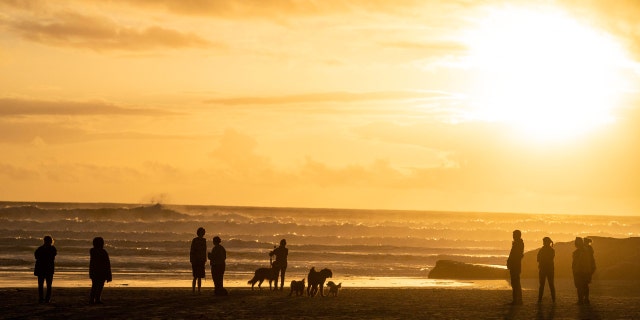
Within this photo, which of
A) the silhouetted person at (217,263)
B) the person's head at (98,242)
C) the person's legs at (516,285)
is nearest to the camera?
the person's head at (98,242)

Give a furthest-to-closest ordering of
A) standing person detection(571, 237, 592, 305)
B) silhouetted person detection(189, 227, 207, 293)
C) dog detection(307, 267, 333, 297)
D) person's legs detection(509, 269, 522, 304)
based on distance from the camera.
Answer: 1. dog detection(307, 267, 333, 297)
2. silhouetted person detection(189, 227, 207, 293)
3. standing person detection(571, 237, 592, 305)
4. person's legs detection(509, 269, 522, 304)

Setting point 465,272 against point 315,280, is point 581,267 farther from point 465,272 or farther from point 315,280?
point 465,272

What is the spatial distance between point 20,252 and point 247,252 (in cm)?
1303

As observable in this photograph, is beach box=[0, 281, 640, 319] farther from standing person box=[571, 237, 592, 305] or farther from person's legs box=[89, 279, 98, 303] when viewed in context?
standing person box=[571, 237, 592, 305]

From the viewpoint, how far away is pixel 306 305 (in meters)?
21.4

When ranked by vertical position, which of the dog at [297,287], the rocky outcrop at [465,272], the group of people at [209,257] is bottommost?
the dog at [297,287]

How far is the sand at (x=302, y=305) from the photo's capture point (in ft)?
61.1

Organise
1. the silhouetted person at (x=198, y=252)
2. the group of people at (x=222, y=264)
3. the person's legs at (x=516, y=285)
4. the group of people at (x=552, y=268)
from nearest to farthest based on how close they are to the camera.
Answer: the group of people at (x=222, y=264), the person's legs at (x=516, y=285), the group of people at (x=552, y=268), the silhouetted person at (x=198, y=252)

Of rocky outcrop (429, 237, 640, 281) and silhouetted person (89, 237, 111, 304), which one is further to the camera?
rocky outcrop (429, 237, 640, 281)

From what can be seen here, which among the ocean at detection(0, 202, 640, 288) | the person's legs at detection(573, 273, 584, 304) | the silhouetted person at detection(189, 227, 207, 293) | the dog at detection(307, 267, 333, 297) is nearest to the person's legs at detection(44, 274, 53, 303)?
the silhouetted person at detection(189, 227, 207, 293)

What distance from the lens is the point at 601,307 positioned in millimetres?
21391

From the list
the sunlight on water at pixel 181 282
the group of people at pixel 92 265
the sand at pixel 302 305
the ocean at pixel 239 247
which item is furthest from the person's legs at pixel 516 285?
the group of people at pixel 92 265

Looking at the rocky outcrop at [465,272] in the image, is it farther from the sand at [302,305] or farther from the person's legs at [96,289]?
the person's legs at [96,289]

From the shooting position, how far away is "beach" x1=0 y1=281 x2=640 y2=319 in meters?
18.6
